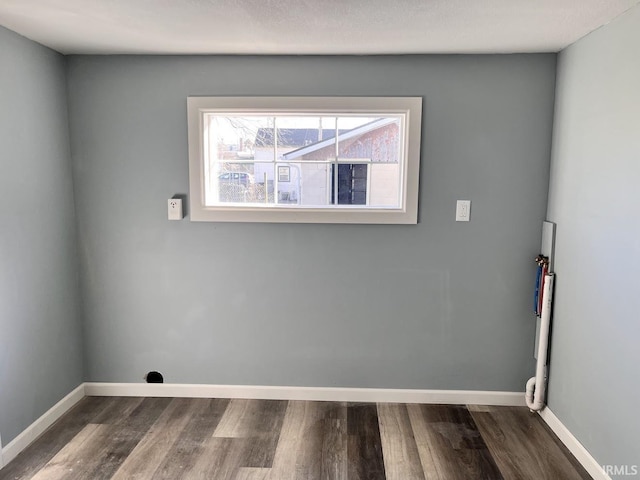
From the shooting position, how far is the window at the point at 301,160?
2477 mm

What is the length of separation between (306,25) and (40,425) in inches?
96.4

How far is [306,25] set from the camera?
1.96 meters

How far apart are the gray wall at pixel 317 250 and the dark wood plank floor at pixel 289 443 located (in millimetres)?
199

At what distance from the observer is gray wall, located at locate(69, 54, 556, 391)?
2447mm

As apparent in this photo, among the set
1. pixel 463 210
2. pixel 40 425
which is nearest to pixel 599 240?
pixel 463 210

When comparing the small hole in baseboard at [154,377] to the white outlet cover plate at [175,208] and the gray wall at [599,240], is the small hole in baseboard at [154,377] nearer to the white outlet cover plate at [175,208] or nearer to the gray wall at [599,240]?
the white outlet cover plate at [175,208]

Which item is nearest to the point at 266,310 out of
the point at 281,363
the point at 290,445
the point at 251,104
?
the point at 281,363

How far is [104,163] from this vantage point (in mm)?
2541

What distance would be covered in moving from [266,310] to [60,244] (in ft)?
4.03

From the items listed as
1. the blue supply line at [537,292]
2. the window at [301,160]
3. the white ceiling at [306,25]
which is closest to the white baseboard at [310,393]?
the blue supply line at [537,292]

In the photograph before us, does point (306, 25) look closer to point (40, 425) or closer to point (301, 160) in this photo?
point (301, 160)

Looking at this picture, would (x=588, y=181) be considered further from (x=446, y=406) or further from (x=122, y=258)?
(x=122, y=258)

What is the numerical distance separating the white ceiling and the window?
0.32 metres

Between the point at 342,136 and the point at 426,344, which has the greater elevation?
the point at 342,136
